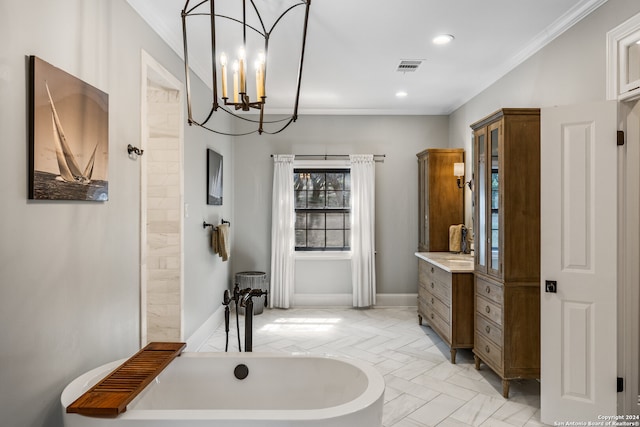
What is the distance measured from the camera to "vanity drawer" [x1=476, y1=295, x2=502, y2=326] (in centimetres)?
290

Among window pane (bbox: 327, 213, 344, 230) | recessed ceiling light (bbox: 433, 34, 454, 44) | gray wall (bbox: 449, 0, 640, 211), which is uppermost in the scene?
recessed ceiling light (bbox: 433, 34, 454, 44)

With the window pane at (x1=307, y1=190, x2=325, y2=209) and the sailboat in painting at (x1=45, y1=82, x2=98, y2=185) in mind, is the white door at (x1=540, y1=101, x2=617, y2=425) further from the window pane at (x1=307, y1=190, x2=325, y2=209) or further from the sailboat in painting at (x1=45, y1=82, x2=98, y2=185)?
the window pane at (x1=307, y1=190, x2=325, y2=209)

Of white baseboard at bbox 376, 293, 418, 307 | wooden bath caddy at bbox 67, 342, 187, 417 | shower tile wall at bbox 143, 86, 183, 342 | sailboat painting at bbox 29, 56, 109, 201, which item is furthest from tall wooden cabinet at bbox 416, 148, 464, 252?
sailboat painting at bbox 29, 56, 109, 201

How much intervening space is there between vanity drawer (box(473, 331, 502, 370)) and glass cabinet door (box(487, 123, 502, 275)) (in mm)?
577

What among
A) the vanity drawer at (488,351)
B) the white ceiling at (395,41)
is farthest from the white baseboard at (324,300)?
the white ceiling at (395,41)

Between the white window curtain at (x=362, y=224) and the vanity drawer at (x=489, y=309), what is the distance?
216 cm

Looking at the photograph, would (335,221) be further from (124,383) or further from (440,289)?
(124,383)

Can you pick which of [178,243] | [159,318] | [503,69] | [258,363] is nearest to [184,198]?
[178,243]

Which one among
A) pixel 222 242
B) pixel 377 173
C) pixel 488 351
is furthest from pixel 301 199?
→ pixel 488 351

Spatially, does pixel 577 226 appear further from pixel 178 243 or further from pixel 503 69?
pixel 178 243

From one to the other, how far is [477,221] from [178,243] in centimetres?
252

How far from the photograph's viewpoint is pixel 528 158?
2.81m

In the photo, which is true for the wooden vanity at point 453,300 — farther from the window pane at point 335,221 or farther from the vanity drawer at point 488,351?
the window pane at point 335,221

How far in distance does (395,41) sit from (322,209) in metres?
2.77
